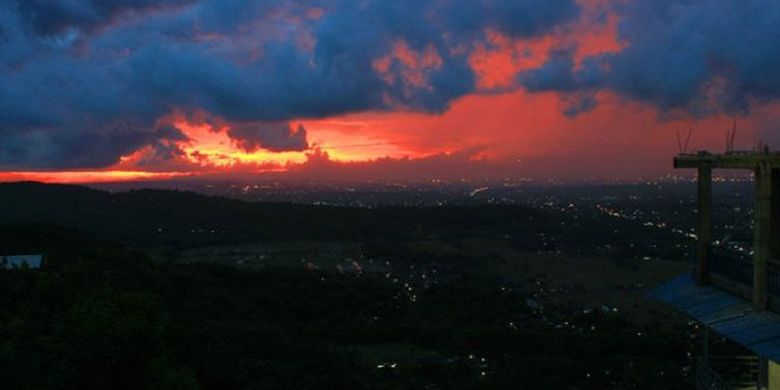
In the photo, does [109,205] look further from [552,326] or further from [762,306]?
[762,306]

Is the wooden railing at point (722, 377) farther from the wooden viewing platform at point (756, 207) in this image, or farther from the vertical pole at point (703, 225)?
the vertical pole at point (703, 225)

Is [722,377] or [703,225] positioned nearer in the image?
[722,377]

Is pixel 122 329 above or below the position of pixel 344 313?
above

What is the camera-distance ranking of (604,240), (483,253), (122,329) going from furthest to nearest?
(604,240) < (483,253) < (122,329)

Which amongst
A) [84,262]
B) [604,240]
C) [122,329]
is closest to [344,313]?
[84,262]

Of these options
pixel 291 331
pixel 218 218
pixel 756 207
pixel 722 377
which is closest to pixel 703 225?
pixel 756 207

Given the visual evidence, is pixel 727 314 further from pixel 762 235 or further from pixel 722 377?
pixel 722 377

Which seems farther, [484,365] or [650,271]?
[650,271]
